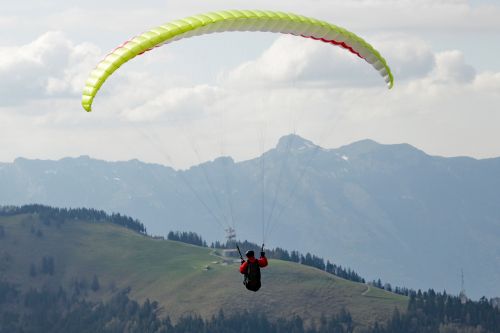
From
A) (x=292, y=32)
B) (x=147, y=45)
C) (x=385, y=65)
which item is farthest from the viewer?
(x=385, y=65)

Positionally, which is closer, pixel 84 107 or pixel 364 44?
pixel 84 107

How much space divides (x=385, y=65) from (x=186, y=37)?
14031mm

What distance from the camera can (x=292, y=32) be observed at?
52.6 metres

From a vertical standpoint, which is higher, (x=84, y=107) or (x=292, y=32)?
(x=292, y=32)

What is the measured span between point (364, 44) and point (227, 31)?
947cm

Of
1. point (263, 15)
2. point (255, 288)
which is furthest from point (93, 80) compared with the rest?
point (255, 288)

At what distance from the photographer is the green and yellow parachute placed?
4778 cm

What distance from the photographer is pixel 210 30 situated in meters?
49.6

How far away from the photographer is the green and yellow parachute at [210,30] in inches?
1881

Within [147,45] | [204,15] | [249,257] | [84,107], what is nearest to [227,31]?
[204,15]

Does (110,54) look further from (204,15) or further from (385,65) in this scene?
Answer: (385,65)

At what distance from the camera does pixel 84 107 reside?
157 ft

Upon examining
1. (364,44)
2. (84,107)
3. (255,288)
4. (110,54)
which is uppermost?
(364,44)

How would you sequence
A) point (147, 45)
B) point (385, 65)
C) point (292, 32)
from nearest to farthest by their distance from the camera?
point (147, 45)
point (292, 32)
point (385, 65)
